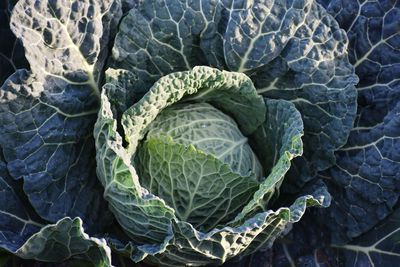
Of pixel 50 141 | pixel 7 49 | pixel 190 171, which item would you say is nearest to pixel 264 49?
pixel 190 171

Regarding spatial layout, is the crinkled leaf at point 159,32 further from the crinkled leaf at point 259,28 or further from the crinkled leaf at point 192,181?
the crinkled leaf at point 192,181

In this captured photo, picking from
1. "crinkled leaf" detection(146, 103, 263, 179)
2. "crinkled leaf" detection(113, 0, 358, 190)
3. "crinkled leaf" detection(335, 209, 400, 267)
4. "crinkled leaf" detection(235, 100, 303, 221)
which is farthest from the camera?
"crinkled leaf" detection(335, 209, 400, 267)

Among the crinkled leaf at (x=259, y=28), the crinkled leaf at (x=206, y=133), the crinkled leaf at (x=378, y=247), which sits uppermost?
the crinkled leaf at (x=259, y=28)

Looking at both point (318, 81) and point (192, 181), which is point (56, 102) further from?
point (318, 81)

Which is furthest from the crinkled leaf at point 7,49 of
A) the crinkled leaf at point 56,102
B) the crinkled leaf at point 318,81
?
the crinkled leaf at point 318,81

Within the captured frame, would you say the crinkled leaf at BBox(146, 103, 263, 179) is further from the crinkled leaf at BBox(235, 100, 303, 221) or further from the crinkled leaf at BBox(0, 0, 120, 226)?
the crinkled leaf at BBox(0, 0, 120, 226)

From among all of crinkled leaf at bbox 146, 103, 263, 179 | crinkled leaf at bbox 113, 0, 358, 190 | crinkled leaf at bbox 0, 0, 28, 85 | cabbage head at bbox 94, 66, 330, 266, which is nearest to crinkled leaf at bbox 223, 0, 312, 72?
crinkled leaf at bbox 113, 0, 358, 190

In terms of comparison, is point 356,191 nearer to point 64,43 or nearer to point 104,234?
point 104,234

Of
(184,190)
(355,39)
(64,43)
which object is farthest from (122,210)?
(355,39)
